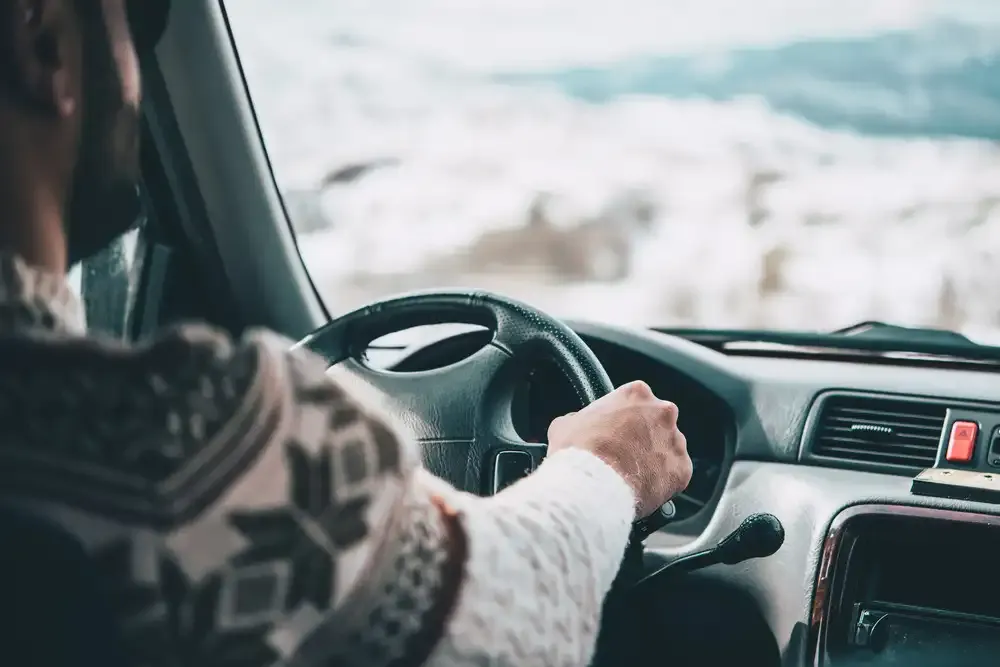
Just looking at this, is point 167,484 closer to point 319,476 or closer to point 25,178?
point 319,476

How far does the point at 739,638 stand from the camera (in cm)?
253

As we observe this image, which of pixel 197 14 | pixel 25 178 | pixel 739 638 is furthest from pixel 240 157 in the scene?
pixel 25 178

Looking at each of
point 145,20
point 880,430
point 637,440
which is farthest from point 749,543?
point 145,20

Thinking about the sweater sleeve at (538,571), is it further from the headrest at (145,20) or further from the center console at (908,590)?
the center console at (908,590)

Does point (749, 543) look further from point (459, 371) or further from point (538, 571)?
point (538, 571)

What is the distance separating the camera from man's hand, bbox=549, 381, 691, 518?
55.5 inches

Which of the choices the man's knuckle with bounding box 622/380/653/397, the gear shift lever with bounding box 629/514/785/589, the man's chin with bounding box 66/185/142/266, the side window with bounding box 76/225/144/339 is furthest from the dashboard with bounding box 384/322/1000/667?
the man's chin with bounding box 66/185/142/266

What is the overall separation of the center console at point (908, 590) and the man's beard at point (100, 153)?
170cm

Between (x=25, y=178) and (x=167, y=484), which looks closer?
(x=167, y=484)

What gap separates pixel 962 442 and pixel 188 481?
1980mm

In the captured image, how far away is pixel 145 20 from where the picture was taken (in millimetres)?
1432

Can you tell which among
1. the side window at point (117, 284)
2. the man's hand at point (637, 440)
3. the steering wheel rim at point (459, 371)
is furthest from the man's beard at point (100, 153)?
the side window at point (117, 284)

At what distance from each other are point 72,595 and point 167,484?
14 cm

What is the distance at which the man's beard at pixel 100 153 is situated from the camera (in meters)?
1.05
